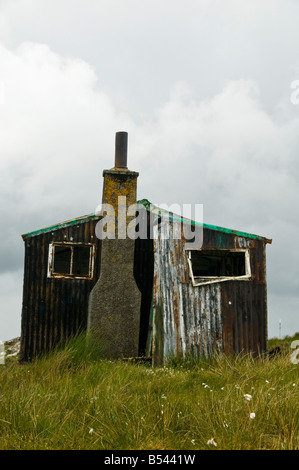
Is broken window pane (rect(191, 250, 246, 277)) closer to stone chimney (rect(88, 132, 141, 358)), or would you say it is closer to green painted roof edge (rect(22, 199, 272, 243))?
green painted roof edge (rect(22, 199, 272, 243))

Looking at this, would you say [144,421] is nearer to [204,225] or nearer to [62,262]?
[204,225]

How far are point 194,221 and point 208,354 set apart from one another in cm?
337

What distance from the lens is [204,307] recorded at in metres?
12.5

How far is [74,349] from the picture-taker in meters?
Answer: 11.4

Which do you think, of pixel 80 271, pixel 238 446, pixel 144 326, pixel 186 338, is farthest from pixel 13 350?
pixel 238 446

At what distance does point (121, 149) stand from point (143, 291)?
4038mm

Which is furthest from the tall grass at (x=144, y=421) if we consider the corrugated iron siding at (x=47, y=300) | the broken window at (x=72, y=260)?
the broken window at (x=72, y=260)

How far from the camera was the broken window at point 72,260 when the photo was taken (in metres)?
13.8

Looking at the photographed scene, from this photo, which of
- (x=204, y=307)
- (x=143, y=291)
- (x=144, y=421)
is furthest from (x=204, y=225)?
(x=144, y=421)

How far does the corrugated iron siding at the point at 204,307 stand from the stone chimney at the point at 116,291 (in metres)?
0.94

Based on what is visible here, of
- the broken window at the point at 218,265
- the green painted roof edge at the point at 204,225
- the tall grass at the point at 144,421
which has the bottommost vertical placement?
the tall grass at the point at 144,421

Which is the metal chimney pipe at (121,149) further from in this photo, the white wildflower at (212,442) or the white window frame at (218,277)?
the white wildflower at (212,442)

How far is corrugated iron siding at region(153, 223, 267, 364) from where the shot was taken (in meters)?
12.2

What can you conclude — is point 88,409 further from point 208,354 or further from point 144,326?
point 144,326
